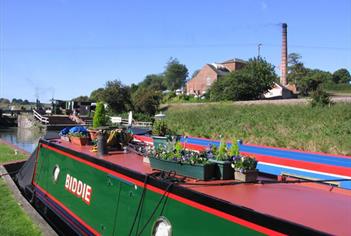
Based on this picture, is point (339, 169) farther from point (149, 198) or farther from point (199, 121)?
point (199, 121)

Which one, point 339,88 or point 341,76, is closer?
point 339,88

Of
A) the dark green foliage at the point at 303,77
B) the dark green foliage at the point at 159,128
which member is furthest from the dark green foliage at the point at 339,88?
the dark green foliage at the point at 159,128

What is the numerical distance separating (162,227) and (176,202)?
33cm

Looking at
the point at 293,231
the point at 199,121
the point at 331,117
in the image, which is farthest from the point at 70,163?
the point at 199,121

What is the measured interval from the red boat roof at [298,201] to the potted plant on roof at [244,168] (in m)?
0.09

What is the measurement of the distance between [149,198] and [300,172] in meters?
2.17

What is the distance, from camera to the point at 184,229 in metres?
3.43

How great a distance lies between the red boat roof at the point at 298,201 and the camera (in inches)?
104

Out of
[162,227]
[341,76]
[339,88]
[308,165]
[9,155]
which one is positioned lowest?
[9,155]

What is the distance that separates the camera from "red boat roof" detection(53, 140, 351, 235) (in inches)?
104

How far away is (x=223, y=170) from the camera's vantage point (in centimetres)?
364

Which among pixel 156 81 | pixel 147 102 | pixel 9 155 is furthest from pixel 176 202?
pixel 156 81

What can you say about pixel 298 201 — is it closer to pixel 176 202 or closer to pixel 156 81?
pixel 176 202

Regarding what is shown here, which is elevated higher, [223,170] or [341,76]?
[341,76]
